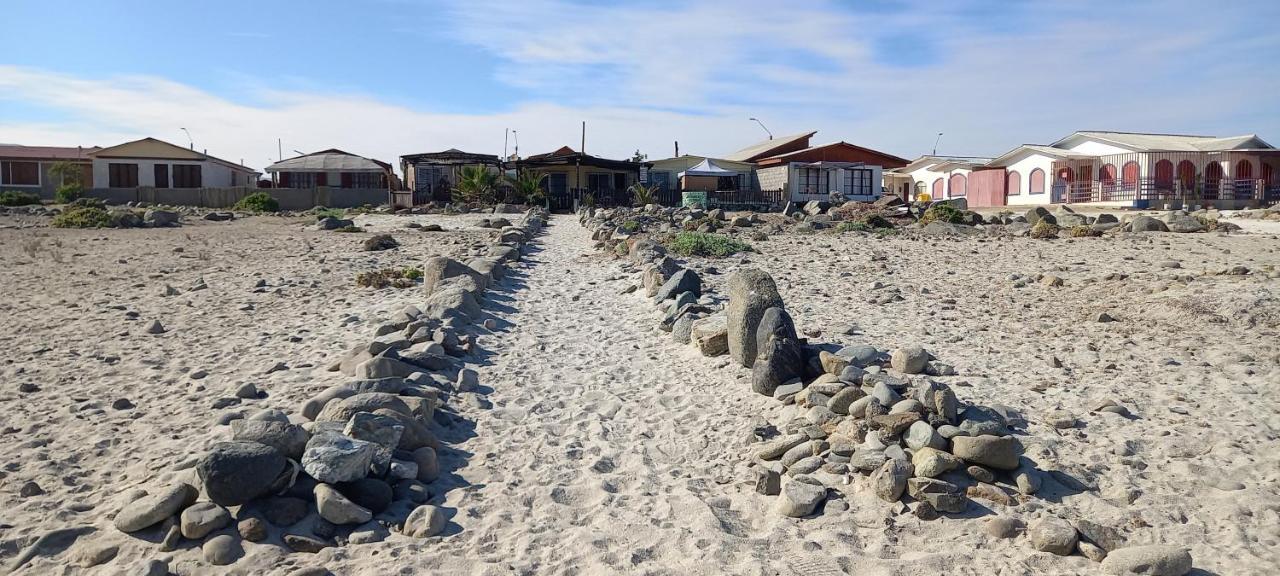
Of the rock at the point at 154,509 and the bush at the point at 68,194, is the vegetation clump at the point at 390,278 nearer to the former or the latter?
the rock at the point at 154,509

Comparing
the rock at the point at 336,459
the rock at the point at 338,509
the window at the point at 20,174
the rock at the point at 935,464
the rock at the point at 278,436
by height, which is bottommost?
the rock at the point at 338,509

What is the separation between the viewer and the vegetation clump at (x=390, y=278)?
11.4m

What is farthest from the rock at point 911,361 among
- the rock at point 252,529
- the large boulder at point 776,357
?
the rock at point 252,529

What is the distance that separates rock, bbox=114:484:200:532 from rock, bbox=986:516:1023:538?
343 centimetres

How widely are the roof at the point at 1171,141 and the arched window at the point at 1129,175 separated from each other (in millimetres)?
687

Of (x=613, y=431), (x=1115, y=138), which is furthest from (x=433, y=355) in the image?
(x=1115, y=138)

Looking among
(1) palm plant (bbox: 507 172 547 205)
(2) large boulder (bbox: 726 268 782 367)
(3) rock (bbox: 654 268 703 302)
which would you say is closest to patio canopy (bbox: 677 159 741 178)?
(1) palm plant (bbox: 507 172 547 205)

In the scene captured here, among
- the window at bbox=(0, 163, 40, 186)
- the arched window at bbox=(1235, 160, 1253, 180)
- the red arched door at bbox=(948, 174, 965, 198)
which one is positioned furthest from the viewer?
the window at bbox=(0, 163, 40, 186)

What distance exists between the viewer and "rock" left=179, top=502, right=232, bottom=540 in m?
3.74

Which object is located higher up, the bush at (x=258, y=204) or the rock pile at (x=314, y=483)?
the bush at (x=258, y=204)

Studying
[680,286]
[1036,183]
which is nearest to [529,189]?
[1036,183]

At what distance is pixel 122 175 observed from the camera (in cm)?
4416

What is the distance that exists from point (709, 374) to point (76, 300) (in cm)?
733

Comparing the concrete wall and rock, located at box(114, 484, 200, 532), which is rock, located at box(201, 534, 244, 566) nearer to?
rock, located at box(114, 484, 200, 532)
